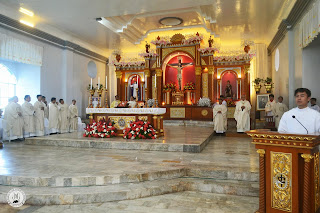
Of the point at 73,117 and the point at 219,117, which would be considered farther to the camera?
the point at 73,117

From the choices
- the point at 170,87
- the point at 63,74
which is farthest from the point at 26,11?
the point at 170,87

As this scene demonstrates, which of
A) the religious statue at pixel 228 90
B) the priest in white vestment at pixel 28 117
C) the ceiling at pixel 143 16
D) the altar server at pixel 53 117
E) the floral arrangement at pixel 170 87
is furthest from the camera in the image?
the floral arrangement at pixel 170 87

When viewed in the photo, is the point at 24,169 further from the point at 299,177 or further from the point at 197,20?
the point at 197,20

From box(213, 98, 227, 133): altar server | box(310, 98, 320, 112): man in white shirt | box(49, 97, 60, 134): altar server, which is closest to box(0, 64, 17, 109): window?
box(49, 97, 60, 134): altar server

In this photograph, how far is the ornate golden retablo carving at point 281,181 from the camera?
280 centimetres

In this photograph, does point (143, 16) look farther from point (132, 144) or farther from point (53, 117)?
point (132, 144)

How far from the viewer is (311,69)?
7.77 metres

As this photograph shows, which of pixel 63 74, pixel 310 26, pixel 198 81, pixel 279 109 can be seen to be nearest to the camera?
pixel 310 26

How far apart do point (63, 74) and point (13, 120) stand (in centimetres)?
485

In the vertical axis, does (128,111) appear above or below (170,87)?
below

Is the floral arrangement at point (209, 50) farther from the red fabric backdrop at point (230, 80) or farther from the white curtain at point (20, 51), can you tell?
the white curtain at point (20, 51)

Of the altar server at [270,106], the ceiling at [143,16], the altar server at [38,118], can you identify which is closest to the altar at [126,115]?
the altar server at [38,118]

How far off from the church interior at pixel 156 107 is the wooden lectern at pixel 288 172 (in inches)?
0.5

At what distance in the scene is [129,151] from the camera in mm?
6496
